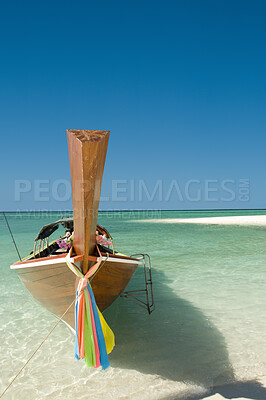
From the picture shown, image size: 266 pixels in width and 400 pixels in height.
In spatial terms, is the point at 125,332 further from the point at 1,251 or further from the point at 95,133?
the point at 1,251

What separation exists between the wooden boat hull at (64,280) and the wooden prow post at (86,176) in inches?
22.7

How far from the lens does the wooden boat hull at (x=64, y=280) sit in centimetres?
411

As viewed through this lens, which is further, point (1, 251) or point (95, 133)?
point (1, 251)

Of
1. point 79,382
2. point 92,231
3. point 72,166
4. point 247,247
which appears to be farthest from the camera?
point 247,247

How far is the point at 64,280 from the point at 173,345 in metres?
2.34

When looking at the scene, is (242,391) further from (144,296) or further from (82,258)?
(144,296)

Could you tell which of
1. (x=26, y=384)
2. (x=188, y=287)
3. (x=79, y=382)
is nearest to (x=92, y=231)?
(x=79, y=382)

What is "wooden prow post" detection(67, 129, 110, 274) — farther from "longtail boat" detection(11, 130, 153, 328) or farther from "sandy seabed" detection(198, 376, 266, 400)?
"sandy seabed" detection(198, 376, 266, 400)

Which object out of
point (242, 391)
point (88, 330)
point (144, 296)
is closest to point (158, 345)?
point (242, 391)

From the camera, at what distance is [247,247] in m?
15.6

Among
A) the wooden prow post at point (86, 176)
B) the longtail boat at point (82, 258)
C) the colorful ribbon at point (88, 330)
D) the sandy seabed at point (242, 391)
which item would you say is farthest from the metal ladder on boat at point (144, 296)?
the sandy seabed at point (242, 391)

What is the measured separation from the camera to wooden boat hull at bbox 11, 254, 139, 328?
13.5ft

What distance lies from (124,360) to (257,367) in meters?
2.00

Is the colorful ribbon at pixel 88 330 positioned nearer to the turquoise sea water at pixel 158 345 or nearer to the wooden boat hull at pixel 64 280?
the wooden boat hull at pixel 64 280
